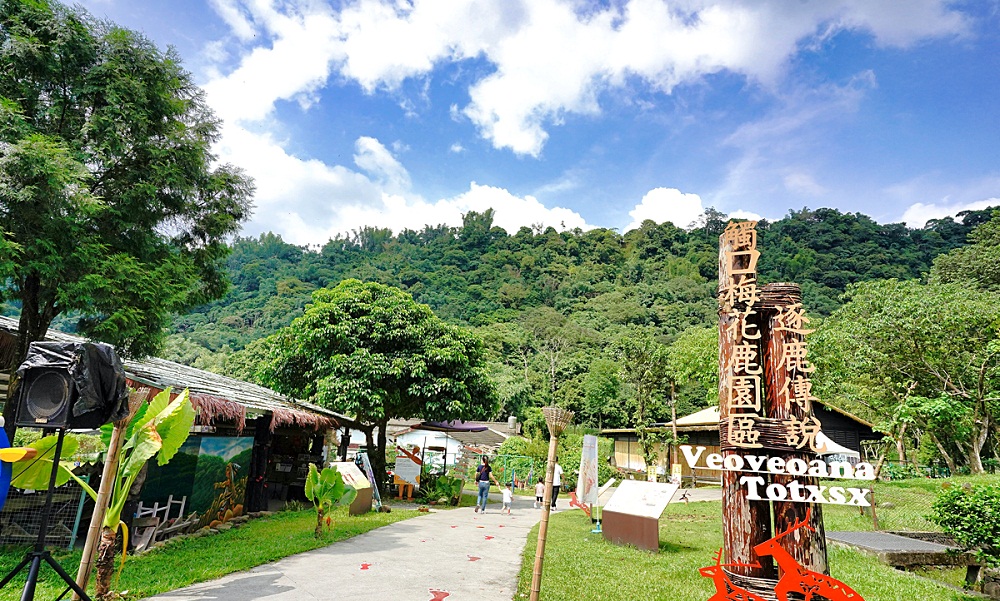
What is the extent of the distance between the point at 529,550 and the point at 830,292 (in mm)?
56481

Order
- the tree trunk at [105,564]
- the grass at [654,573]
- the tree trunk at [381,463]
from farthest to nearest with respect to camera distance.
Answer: the tree trunk at [381,463], the grass at [654,573], the tree trunk at [105,564]

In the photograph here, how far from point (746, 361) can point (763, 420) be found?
0.46 meters

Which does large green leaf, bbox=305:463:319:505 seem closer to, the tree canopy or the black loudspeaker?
the tree canopy

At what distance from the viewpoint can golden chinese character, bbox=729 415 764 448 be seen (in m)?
4.13

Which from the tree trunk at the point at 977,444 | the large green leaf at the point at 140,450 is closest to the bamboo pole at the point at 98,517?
the large green leaf at the point at 140,450

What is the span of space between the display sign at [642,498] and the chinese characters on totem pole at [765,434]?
5158mm

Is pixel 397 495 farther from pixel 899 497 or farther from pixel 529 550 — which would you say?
pixel 899 497

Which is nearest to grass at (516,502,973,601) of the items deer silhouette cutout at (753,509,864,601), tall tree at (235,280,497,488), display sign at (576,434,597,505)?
display sign at (576,434,597,505)

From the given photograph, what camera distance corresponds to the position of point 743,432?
4.16 metres

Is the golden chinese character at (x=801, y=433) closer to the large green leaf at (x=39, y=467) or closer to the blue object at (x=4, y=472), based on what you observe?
the blue object at (x=4, y=472)

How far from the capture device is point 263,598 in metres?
5.71

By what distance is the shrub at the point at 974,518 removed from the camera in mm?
6059

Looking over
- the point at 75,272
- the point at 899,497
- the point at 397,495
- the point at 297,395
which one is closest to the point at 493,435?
the point at 397,495

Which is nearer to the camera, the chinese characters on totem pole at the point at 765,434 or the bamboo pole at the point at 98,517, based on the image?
the chinese characters on totem pole at the point at 765,434
